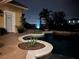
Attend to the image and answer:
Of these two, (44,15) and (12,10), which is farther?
(44,15)

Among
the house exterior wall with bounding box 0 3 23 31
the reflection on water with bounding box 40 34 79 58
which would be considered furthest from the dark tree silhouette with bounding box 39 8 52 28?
the reflection on water with bounding box 40 34 79 58

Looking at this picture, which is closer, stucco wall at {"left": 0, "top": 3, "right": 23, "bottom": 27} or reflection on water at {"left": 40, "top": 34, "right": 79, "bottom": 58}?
reflection on water at {"left": 40, "top": 34, "right": 79, "bottom": 58}

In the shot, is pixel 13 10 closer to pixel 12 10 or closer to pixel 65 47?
pixel 12 10

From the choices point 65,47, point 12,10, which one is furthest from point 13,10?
point 65,47

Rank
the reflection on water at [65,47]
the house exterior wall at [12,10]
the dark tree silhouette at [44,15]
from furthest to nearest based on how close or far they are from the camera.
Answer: the dark tree silhouette at [44,15], the house exterior wall at [12,10], the reflection on water at [65,47]

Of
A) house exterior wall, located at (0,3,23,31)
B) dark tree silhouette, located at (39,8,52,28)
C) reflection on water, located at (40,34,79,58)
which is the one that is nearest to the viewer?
reflection on water, located at (40,34,79,58)

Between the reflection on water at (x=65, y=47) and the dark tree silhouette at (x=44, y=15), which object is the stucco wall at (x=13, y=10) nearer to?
the reflection on water at (x=65, y=47)

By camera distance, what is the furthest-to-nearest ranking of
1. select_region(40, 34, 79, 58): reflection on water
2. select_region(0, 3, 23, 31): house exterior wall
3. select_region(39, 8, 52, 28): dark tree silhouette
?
select_region(39, 8, 52, 28): dark tree silhouette
select_region(0, 3, 23, 31): house exterior wall
select_region(40, 34, 79, 58): reflection on water

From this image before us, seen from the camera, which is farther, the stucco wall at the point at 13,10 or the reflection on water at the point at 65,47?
the stucco wall at the point at 13,10

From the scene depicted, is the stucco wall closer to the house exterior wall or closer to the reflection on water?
the house exterior wall

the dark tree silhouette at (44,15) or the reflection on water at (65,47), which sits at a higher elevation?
the dark tree silhouette at (44,15)

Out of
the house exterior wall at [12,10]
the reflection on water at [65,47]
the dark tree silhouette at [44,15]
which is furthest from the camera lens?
the dark tree silhouette at [44,15]

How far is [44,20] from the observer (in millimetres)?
29062

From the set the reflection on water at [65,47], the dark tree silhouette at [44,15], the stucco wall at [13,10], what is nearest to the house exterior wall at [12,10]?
the stucco wall at [13,10]
